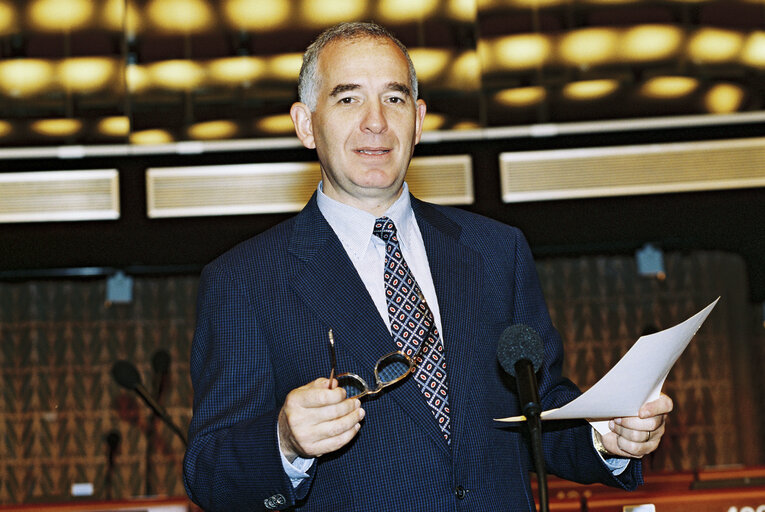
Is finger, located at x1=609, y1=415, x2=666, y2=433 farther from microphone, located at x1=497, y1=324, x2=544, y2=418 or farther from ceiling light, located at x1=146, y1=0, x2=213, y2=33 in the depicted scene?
ceiling light, located at x1=146, y1=0, x2=213, y2=33

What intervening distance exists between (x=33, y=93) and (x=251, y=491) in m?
5.36

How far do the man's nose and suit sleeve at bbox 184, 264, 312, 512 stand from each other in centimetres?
40

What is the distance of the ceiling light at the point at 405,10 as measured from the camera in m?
6.29

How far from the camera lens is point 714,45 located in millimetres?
6184

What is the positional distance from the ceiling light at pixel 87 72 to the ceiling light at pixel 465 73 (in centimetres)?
231

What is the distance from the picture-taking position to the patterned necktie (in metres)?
1.62

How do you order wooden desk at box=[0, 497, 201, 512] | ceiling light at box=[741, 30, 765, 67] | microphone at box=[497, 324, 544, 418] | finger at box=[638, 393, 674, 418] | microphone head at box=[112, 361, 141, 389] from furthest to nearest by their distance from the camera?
ceiling light at box=[741, 30, 765, 67], microphone head at box=[112, 361, 141, 389], wooden desk at box=[0, 497, 201, 512], finger at box=[638, 393, 674, 418], microphone at box=[497, 324, 544, 418]

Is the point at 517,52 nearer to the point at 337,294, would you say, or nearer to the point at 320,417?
the point at 337,294

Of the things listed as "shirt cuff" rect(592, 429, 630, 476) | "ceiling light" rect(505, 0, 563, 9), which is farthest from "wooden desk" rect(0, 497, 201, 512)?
"ceiling light" rect(505, 0, 563, 9)

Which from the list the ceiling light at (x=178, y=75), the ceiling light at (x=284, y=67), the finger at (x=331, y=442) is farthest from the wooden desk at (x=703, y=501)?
the ceiling light at (x=178, y=75)

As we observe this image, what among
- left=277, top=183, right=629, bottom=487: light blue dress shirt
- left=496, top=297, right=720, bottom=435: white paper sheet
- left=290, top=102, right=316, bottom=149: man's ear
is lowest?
left=496, top=297, right=720, bottom=435: white paper sheet

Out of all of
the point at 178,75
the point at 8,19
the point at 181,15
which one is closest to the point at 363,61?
the point at 178,75

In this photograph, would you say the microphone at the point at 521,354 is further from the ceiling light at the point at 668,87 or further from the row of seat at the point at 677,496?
the ceiling light at the point at 668,87

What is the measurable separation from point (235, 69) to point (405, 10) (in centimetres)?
124
